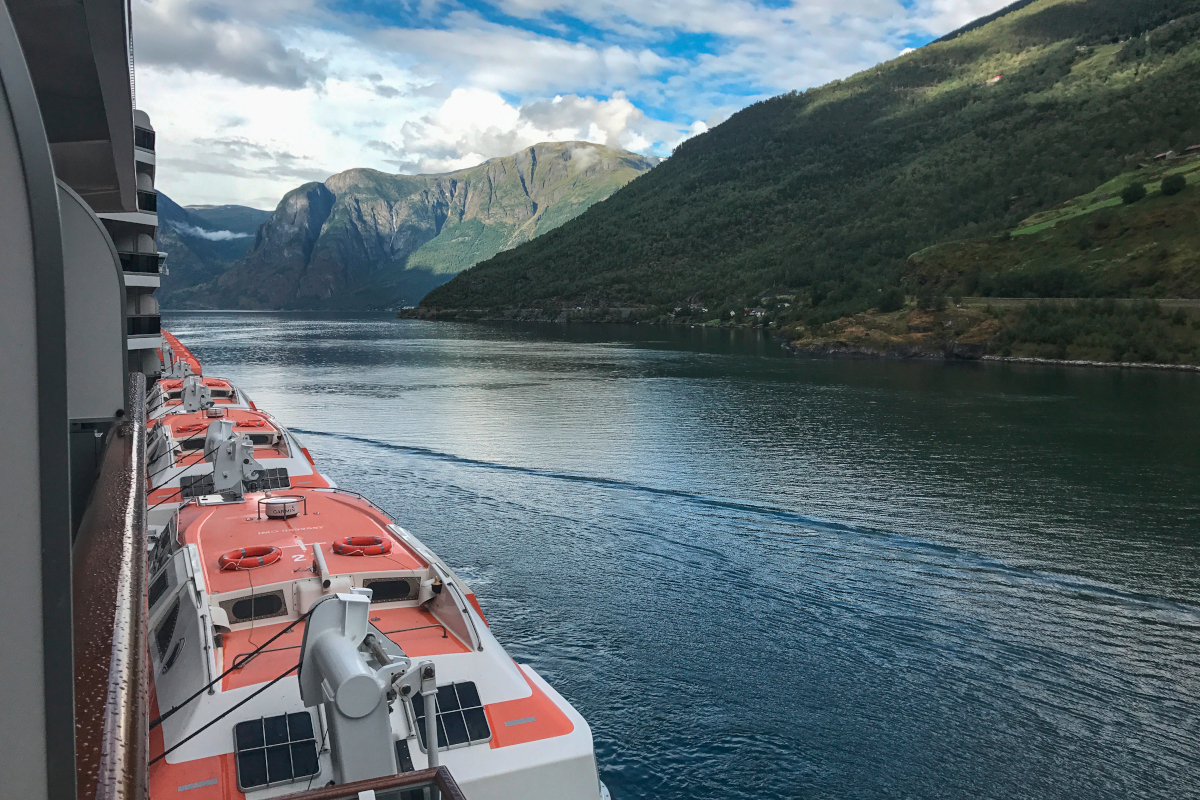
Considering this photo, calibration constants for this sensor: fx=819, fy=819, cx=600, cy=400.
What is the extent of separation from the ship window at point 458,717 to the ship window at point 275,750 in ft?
3.88

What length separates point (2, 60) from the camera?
2.75 meters

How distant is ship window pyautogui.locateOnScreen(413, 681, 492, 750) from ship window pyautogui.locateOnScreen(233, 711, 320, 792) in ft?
3.88

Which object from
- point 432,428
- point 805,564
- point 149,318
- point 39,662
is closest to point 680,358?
point 432,428

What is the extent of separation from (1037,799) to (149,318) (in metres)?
39.6

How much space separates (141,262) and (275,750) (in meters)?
37.0

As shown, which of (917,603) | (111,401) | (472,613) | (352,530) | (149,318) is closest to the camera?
(472,613)

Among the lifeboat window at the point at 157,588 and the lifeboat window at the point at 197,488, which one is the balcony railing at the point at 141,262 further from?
the lifeboat window at the point at 157,588

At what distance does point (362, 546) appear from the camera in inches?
504

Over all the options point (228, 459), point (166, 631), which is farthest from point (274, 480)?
point (166, 631)

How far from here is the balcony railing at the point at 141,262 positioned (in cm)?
3841

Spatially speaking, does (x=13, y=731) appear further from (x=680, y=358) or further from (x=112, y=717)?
(x=680, y=358)

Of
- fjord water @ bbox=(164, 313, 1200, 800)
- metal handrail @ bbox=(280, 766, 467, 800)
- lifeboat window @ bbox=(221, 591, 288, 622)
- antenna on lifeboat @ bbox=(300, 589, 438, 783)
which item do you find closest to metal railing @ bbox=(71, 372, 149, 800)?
metal handrail @ bbox=(280, 766, 467, 800)

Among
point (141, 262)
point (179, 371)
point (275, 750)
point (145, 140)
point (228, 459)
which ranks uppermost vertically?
point (145, 140)

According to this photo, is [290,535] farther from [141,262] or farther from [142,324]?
[141,262]
